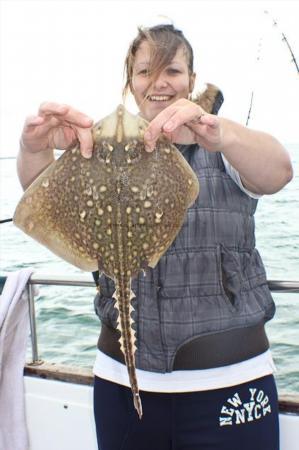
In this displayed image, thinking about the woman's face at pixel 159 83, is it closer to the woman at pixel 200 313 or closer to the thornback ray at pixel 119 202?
the woman at pixel 200 313

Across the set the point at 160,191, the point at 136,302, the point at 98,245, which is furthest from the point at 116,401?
the point at 160,191

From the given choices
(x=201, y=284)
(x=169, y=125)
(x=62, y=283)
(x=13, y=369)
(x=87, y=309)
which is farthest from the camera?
(x=87, y=309)

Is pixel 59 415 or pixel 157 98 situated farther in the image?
pixel 59 415

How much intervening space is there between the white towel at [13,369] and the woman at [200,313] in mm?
1400

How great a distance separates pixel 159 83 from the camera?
6.65 ft

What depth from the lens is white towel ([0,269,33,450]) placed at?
131 inches

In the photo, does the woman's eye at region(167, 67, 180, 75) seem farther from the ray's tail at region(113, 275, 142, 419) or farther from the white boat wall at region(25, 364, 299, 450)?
the white boat wall at region(25, 364, 299, 450)

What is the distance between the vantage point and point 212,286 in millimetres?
2006

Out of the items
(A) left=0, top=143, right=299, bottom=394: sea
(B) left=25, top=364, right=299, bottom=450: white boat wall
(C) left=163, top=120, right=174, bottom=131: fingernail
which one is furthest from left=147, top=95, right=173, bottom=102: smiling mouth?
(B) left=25, top=364, right=299, bottom=450: white boat wall

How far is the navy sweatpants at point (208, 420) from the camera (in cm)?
199

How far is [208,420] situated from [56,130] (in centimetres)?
120

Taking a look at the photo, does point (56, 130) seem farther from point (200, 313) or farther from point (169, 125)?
point (200, 313)

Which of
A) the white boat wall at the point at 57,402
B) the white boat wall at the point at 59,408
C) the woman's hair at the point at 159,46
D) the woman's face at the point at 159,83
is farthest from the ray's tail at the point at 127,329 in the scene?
the white boat wall at the point at 59,408

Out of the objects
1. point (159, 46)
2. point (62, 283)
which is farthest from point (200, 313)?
point (62, 283)
